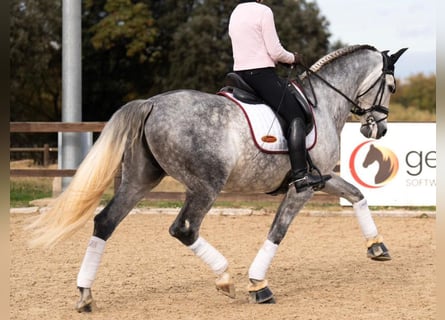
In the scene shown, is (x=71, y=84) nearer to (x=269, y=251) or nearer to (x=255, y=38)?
(x=255, y=38)

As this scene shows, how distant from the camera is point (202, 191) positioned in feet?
18.3

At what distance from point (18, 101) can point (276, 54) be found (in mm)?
28067

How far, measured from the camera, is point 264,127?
5777mm

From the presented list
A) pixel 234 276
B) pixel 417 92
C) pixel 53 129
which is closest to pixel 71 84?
pixel 53 129

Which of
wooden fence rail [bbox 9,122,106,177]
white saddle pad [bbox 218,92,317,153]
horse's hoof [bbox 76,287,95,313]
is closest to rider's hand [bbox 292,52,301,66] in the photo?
white saddle pad [bbox 218,92,317,153]

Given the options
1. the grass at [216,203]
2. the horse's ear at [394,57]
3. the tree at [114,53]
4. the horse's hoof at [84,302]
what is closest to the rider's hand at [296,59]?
the horse's ear at [394,57]

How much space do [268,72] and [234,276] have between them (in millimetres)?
2325

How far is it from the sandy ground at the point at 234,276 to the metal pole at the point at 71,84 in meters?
3.66

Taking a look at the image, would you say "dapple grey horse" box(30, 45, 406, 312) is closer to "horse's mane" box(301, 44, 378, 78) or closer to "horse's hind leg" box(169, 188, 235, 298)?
"horse's hind leg" box(169, 188, 235, 298)

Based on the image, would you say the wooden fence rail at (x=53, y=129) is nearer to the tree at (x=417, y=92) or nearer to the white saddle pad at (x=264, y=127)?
the white saddle pad at (x=264, y=127)

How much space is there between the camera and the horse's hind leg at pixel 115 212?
559 cm

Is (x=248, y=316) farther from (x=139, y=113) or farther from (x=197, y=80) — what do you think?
(x=197, y=80)

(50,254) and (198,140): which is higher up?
(198,140)

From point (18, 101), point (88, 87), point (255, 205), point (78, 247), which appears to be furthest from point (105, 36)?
point (78, 247)
